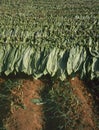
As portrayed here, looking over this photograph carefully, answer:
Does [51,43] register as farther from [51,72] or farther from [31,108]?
[31,108]

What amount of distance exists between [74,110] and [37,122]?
458mm

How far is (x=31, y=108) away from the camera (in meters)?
4.93

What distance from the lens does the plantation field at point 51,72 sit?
15.6ft

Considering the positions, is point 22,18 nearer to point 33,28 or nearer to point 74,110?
point 33,28

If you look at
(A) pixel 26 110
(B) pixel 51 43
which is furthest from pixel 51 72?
(A) pixel 26 110

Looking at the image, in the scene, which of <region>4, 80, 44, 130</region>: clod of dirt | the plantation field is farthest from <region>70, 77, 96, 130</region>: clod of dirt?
<region>4, 80, 44, 130</region>: clod of dirt

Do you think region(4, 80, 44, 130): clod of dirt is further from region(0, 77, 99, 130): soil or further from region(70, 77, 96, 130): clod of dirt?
region(70, 77, 96, 130): clod of dirt

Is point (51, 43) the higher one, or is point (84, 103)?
point (51, 43)

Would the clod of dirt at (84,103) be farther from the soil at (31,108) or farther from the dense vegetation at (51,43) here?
the dense vegetation at (51,43)

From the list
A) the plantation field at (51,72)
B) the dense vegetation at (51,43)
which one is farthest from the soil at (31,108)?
the dense vegetation at (51,43)

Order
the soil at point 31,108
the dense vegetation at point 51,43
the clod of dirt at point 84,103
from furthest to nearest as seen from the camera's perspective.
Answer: the dense vegetation at point 51,43, the soil at point 31,108, the clod of dirt at point 84,103

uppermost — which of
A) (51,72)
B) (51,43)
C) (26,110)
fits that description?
(51,43)

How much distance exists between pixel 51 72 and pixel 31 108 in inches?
19.2

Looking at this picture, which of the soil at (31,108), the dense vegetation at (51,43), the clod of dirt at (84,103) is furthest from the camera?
the dense vegetation at (51,43)
